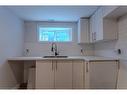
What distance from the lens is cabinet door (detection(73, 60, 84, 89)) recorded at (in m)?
3.69

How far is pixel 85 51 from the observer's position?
16.3 ft

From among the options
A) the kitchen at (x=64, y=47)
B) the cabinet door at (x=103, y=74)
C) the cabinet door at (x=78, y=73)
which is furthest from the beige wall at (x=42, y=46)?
the cabinet door at (x=103, y=74)

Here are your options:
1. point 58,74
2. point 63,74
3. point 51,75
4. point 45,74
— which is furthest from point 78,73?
point 45,74

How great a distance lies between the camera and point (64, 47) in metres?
4.99

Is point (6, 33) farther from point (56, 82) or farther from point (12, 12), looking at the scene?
point (56, 82)

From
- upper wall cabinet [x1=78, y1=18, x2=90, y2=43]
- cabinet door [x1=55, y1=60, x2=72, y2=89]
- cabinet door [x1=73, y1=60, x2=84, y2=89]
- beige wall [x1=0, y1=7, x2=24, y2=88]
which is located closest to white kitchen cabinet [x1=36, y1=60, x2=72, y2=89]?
cabinet door [x1=55, y1=60, x2=72, y2=89]

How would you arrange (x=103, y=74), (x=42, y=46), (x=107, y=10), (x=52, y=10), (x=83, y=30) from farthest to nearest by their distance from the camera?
(x=42, y=46), (x=83, y=30), (x=52, y=10), (x=103, y=74), (x=107, y=10)

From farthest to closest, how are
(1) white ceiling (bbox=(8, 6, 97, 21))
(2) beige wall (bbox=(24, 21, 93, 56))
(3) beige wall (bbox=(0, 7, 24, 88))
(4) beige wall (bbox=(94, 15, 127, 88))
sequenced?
(2) beige wall (bbox=(24, 21, 93, 56)) → (1) white ceiling (bbox=(8, 6, 97, 21)) → (3) beige wall (bbox=(0, 7, 24, 88)) → (4) beige wall (bbox=(94, 15, 127, 88))

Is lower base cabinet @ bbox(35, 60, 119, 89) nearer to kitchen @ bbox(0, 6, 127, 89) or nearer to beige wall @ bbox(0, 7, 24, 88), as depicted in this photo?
kitchen @ bbox(0, 6, 127, 89)

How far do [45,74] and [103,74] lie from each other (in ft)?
4.45

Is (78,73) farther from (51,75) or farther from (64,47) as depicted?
(64,47)

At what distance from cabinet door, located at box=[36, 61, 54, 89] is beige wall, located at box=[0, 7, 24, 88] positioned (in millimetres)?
714
